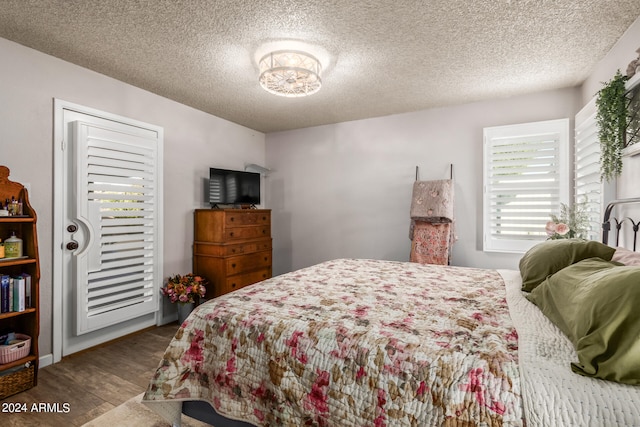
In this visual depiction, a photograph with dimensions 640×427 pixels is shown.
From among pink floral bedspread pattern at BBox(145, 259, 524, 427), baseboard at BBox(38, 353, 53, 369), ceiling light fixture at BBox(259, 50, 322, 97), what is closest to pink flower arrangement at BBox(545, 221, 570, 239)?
pink floral bedspread pattern at BBox(145, 259, 524, 427)

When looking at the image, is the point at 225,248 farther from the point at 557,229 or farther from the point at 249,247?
the point at 557,229

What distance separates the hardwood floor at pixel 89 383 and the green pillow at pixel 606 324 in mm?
2514

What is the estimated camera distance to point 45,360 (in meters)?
2.59

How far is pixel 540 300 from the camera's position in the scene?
157cm

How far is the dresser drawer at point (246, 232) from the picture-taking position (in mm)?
3821

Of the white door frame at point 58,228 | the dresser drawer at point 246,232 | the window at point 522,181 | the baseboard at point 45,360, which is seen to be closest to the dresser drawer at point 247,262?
the dresser drawer at point 246,232

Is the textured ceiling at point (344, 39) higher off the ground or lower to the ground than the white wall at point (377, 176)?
higher

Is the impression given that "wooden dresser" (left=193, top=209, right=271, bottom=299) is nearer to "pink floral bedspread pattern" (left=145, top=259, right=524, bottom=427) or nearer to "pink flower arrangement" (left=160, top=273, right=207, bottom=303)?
"pink flower arrangement" (left=160, top=273, right=207, bottom=303)

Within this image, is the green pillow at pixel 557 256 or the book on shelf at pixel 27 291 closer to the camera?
the green pillow at pixel 557 256

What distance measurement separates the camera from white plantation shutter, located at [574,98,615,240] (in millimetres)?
2610

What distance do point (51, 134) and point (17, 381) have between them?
185cm

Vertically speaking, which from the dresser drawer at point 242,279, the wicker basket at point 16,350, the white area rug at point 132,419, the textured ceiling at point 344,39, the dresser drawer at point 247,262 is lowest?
the white area rug at point 132,419

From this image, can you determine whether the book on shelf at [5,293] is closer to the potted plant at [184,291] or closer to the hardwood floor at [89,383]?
the hardwood floor at [89,383]

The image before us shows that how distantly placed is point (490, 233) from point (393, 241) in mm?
1132
